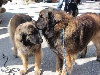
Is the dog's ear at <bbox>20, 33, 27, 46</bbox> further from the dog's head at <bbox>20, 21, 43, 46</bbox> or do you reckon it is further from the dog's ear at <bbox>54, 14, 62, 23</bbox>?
the dog's ear at <bbox>54, 14, 62, 23</bbox>

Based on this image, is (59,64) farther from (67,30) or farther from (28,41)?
(67,30)

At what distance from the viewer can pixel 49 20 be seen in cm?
484

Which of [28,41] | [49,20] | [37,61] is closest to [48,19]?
[49,20]

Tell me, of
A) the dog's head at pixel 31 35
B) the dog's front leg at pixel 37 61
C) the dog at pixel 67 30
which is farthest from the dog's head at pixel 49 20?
the dog's front leg at pixel 37 61

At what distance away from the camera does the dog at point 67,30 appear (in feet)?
16.0

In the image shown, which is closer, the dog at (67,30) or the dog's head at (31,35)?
the dog at (67,30)

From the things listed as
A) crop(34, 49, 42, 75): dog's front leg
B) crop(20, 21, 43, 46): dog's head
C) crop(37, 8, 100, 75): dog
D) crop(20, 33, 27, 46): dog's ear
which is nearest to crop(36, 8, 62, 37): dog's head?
crop(37, 8, 100, 75): dog

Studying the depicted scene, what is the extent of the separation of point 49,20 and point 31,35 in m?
0.66

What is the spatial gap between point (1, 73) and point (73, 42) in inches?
74.8

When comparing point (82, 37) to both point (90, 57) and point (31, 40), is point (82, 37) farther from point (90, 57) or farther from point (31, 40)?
point (90, 57)

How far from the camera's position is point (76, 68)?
19.9 feet

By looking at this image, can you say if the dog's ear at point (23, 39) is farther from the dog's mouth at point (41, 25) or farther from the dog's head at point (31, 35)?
the dog's mouth at point (41, 25)

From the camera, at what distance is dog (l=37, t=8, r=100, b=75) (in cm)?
487

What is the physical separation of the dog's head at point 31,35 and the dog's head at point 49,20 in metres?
0.41
